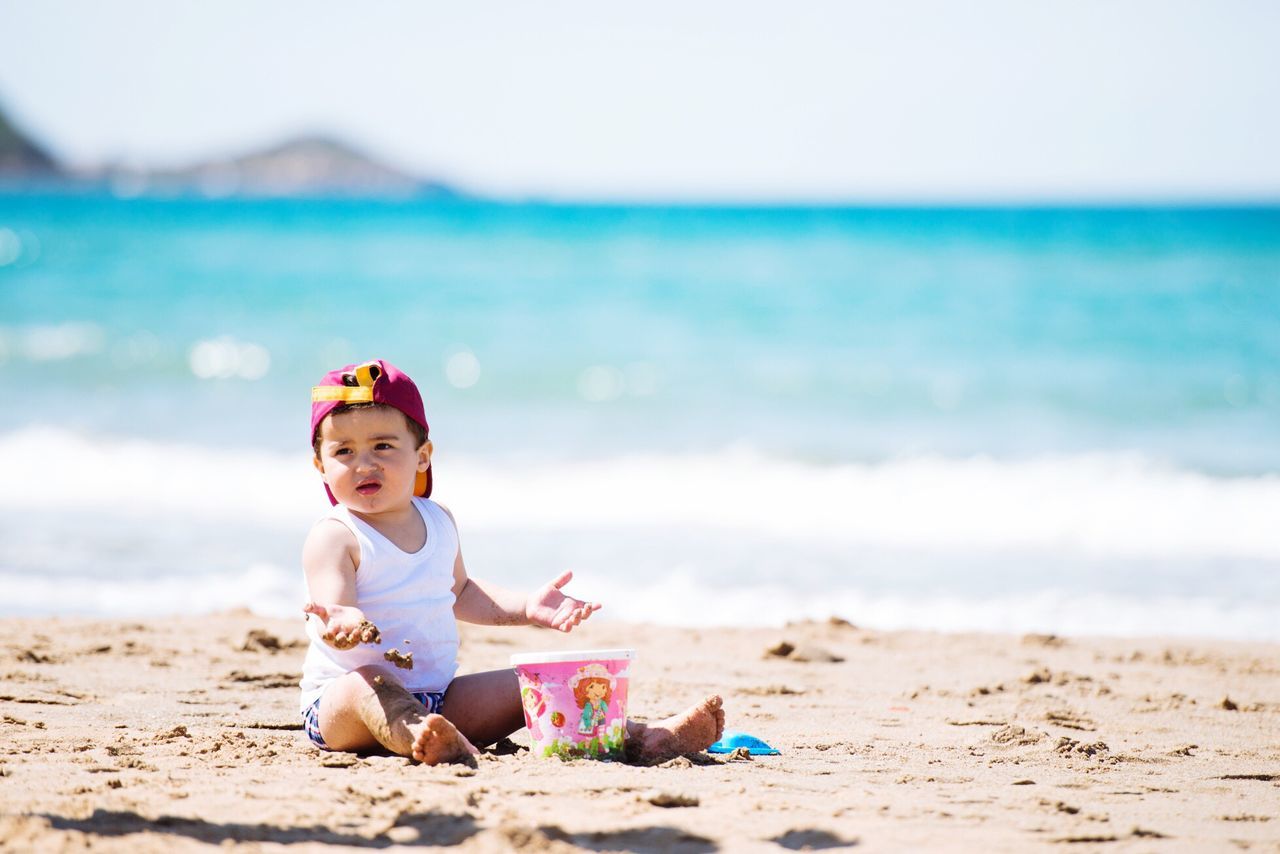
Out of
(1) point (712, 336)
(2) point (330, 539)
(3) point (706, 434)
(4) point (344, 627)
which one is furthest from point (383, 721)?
(1) point (712, 336)

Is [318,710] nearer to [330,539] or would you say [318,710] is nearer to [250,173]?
[330,539]

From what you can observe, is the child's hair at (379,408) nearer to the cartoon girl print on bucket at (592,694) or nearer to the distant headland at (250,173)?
the cartoon girl print on bucket at (592,694)

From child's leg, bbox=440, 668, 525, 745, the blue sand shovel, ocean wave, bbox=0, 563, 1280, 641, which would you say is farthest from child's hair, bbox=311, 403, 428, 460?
ocean wave, bbox=0, 563, 1280, 641

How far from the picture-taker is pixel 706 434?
11.6 metres

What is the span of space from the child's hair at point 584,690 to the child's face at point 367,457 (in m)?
Result: 0.72

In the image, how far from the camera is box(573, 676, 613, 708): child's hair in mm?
3452

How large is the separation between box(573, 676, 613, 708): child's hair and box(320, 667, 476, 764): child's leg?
0.31 metres

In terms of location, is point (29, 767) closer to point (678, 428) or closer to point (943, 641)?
point (943, 641)

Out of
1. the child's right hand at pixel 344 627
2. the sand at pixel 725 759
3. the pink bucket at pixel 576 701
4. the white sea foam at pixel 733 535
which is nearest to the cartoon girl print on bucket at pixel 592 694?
the pink bucket at pixel 576 701

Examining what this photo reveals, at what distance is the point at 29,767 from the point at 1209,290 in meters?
21.4

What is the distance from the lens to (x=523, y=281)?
24.4m

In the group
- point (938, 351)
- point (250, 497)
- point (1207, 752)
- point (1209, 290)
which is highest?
point (1209, 290)

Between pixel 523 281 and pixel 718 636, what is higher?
pixel 523 281

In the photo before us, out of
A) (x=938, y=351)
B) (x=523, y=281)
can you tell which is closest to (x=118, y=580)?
(x=938, y=351)
